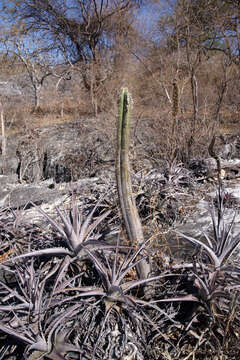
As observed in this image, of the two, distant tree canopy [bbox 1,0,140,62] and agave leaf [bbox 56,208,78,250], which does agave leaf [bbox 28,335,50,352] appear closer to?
agave leaf [bbox 56,208,78,250]

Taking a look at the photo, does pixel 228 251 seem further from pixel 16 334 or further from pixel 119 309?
pixel 16 334

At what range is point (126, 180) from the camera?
2.03 m

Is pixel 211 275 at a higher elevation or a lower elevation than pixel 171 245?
higher

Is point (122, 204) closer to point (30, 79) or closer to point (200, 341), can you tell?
point (200, 341)

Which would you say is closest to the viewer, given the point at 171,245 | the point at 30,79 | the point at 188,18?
the point at 171,245

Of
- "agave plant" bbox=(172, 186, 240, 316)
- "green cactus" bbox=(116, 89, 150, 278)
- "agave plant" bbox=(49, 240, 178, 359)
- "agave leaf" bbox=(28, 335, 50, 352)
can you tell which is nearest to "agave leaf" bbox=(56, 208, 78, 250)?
"agave plant" bbox=(49, 240, 178, 359)

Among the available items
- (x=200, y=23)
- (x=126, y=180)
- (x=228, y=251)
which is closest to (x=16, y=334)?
(x=126, y=180)

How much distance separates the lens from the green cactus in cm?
188

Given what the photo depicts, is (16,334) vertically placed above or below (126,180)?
below

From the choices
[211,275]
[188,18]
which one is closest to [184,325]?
[211,275]

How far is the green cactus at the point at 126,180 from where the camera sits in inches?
74.0

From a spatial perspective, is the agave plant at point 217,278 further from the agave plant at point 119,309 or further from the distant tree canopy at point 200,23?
the distant tree canopy at point 200,23

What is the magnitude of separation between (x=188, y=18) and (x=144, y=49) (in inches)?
165

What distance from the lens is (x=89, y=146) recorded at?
28.6ft
